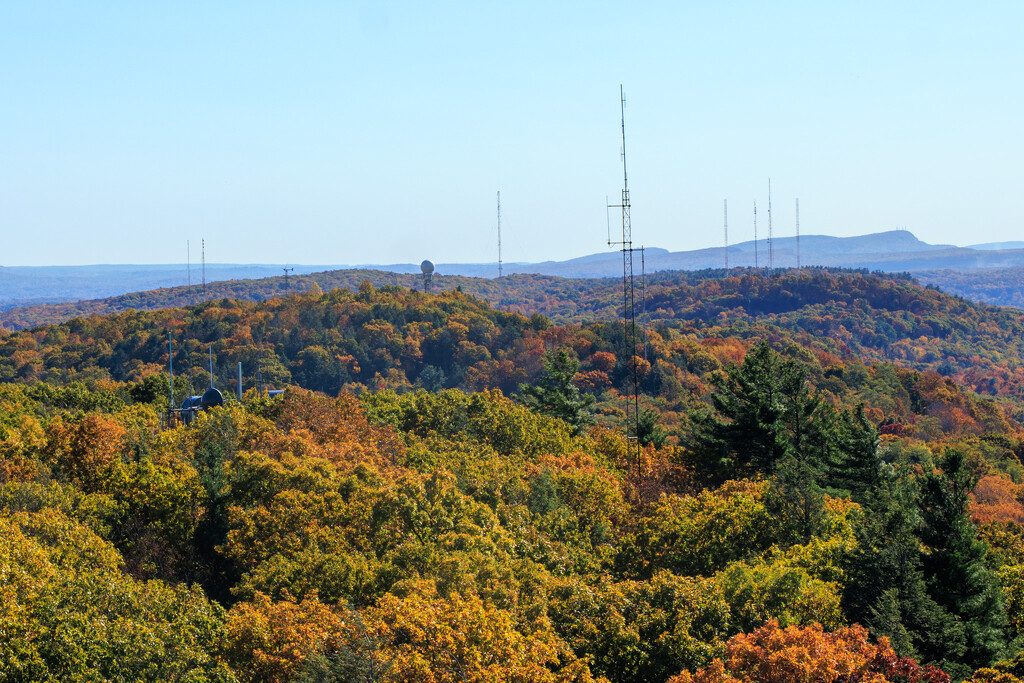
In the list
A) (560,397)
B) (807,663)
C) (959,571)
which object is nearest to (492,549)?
(807,663)

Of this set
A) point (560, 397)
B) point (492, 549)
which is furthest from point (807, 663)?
point (560, 397)

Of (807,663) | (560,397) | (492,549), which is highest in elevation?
(807,663)

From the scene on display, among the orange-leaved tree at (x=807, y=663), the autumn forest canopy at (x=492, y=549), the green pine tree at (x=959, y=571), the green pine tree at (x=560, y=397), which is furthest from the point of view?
the green pine tree at (x=560, y=397)

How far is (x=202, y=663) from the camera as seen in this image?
2470cm

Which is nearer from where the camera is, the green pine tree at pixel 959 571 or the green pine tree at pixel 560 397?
the green pine tree at pixel 959 571

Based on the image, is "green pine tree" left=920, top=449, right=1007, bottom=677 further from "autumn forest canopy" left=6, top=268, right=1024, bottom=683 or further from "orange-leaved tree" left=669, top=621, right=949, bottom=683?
"orange-leaved tree" left=669, top=621, right=949, bottom=683

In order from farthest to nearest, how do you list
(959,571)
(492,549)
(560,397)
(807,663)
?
(560,397) < (492,549) < (959,571) < (807,663)

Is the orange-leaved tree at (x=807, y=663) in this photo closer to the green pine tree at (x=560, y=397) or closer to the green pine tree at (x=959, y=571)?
the green pine tree at (x=959, y=571)

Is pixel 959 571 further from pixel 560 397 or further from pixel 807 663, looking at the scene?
pixel 560 397

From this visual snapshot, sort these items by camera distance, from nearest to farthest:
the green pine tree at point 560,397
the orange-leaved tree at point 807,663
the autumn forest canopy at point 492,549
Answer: the orange-leaved tree at point 807,663
the autumn forest canopy at point 492,549
the green pine tree at point 560,397

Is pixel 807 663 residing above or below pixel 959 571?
above

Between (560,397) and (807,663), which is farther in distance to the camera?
(560,397)

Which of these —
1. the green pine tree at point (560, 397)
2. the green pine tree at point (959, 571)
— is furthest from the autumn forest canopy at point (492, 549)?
the green pine tree at point (560, 397)

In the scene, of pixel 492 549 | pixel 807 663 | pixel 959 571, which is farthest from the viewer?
pixel 492 549
